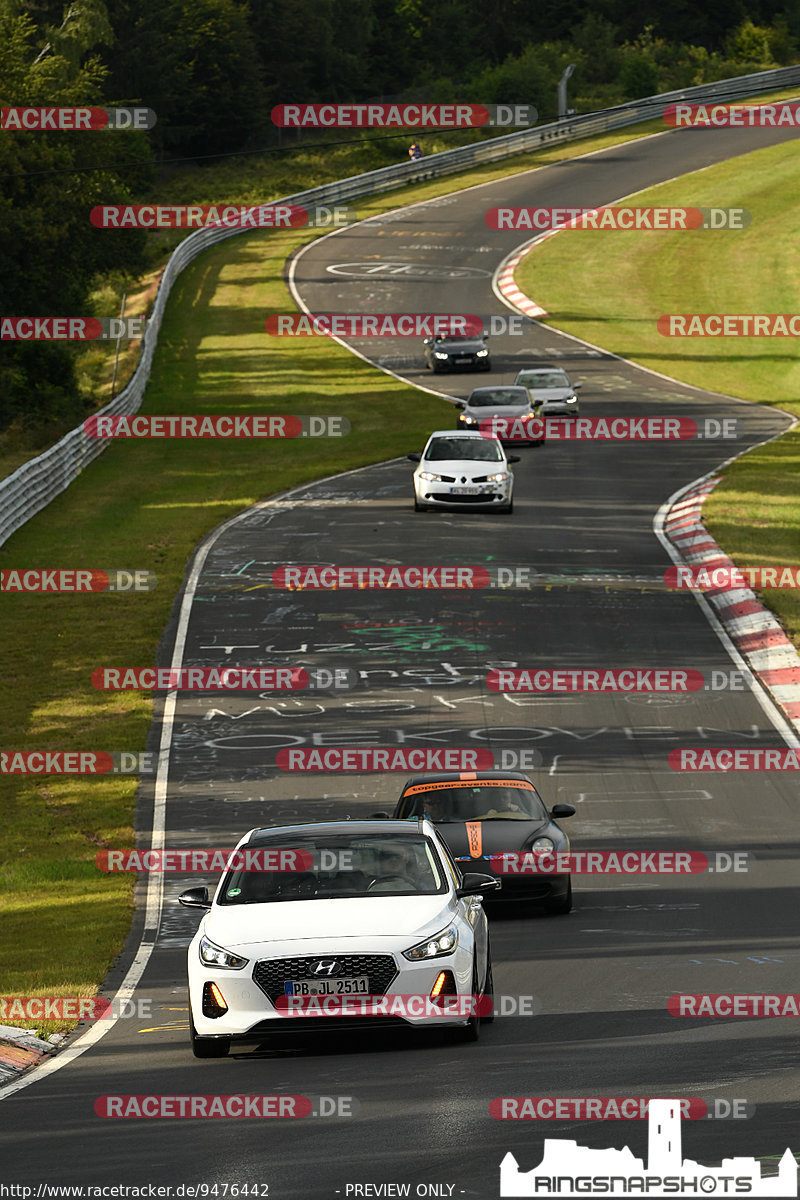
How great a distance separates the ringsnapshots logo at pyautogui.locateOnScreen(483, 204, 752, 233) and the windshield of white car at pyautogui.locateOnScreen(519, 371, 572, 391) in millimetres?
30477

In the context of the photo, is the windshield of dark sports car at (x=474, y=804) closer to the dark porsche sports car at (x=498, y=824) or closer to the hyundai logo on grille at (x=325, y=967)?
the dark porsche sports car at (x=498, y=824)

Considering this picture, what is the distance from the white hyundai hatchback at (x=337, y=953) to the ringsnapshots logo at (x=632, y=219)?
66.1 m

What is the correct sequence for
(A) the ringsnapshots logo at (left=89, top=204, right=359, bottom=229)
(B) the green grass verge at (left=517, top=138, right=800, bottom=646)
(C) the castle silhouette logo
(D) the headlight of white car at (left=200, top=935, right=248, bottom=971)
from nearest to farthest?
(C) the castle silhouette logo, (D) the headlight of white car at (left=200, top=935, right=248, bottom=971), (B) the green grass verge at (left=517, top=138, right=800, bottom=646), (A) the ringsnapshots logo at (left=89, top=204, right=359, bottom=229)

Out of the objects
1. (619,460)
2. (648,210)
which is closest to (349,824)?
(619,460)

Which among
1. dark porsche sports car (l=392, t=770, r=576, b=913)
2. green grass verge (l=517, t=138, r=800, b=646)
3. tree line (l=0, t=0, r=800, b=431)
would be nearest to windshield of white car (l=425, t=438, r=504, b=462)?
green grass verge (l=517, t=138, r=800, b=646)

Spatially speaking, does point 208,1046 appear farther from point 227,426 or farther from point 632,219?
point 632,219

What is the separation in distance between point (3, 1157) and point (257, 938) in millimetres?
2402

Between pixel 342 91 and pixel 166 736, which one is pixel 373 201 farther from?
pixel 166 736

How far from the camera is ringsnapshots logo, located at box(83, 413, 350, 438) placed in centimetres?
4644

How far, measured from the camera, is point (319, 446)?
44.7m

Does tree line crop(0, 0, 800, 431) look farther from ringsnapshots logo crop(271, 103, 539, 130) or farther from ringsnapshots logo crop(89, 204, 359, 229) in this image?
ringsnapshots logo crop(89, 204, 359, 229)

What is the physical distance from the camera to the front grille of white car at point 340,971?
10.2 metres

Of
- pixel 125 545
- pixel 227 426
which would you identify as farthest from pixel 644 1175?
pixel 227 426

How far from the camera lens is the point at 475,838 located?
51.6 ft
